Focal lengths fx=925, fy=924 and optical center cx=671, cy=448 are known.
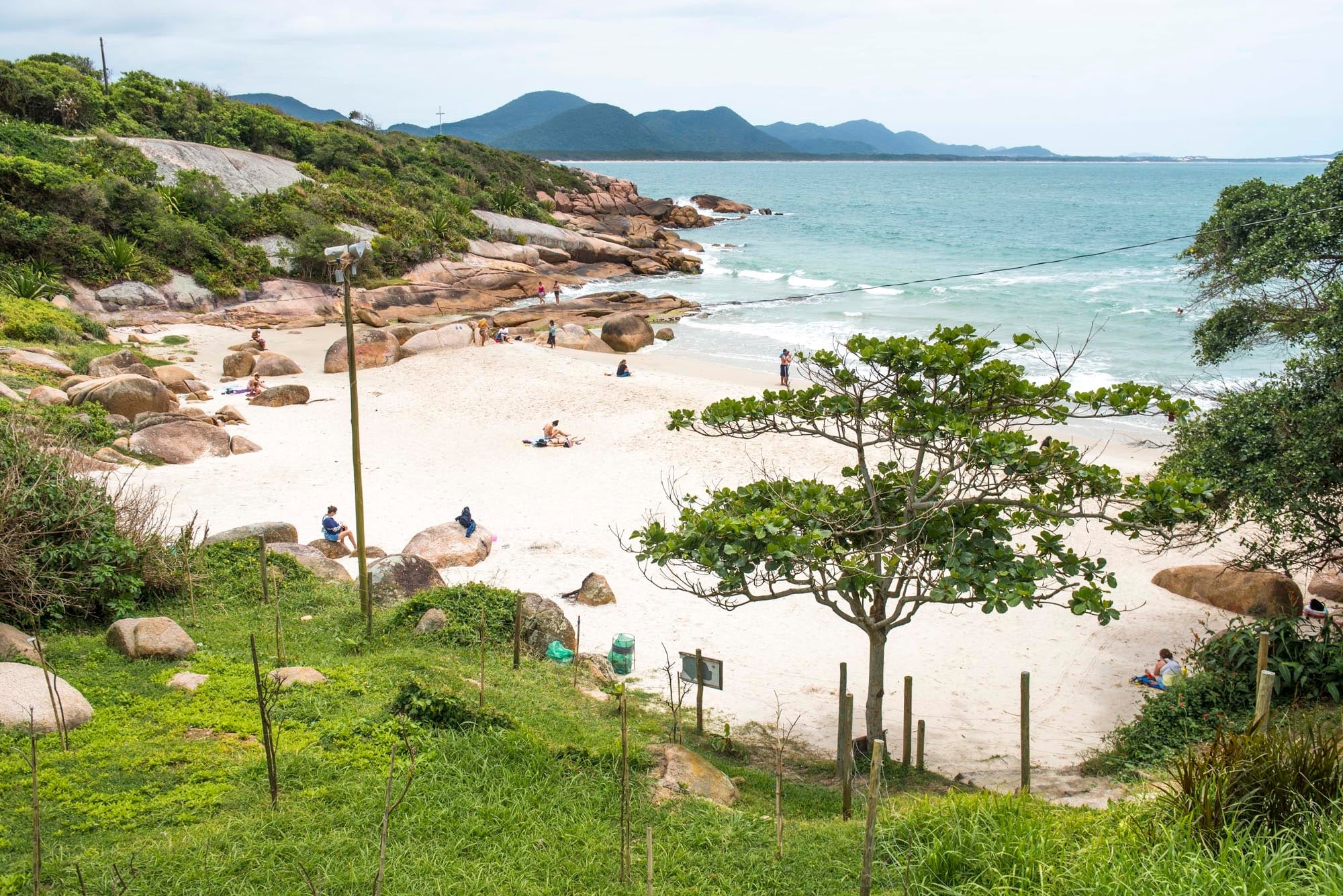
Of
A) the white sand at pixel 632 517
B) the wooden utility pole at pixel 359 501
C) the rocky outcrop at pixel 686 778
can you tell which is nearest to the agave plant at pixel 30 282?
the white sand at pixel 632 517

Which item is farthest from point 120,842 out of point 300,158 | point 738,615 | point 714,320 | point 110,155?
point 300,158

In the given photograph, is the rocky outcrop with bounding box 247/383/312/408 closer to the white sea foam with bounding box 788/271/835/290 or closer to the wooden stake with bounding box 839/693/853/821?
the wooden stake with bounding box 839/693/853/821

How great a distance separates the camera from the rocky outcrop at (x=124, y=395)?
21625 mm

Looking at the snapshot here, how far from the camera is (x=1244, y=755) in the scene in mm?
5895

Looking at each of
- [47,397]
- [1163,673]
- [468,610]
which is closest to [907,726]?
[1163,673]

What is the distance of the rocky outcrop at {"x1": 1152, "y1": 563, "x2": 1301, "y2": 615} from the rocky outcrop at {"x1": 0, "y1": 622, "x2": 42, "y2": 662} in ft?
50.1

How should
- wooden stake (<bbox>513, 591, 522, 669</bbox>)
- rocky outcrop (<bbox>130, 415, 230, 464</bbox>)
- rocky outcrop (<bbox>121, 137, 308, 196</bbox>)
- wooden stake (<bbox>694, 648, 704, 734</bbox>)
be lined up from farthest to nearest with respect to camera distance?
rocky outcrop (<bbox>121, 137, 308, 196</bbox>) < rocky outcrop (<bbox>130, 415, 230, 464</bbox>) < wooden stake (<bbox>513, 591, 522, 669</bbox>) < wooden stake (<bbox>694, 648, 704, 734</bbox>)

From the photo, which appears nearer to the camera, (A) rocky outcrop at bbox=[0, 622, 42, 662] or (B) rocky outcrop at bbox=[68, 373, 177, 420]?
(A) rocky outcrop at bbox=[0, 622, 42, 662]

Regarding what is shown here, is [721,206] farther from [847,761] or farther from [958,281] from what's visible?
[847,761]

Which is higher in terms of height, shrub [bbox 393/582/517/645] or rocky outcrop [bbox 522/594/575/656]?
shrub [bbox 393/582/517/645]

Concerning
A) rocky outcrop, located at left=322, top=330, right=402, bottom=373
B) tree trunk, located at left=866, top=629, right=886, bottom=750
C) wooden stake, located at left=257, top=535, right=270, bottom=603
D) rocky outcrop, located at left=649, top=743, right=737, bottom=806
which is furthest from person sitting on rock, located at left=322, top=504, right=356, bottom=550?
rocky outcrop, located at left=322, top=330, right=402, bottom=373

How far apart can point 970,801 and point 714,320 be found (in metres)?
36.3

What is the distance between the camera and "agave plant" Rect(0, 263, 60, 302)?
1177 inches

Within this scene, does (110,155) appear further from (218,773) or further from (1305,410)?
(1305,410)
